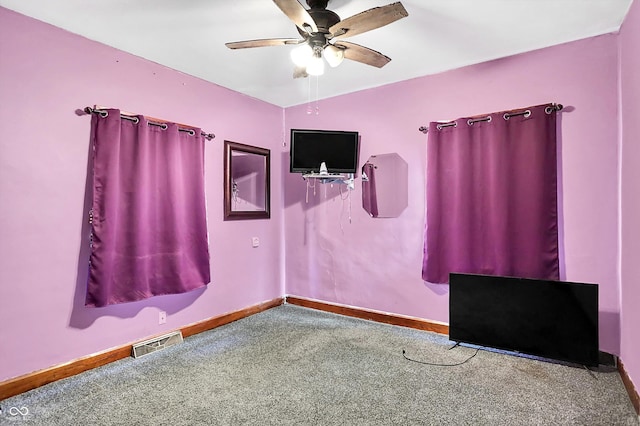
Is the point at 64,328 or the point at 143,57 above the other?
the point at 143,57

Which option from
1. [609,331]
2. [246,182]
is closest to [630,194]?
[609,331]

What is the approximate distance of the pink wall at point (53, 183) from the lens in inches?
90.0

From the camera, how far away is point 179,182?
10.3 feet

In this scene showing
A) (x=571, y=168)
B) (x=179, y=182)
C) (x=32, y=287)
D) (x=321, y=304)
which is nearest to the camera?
(x=32, y=287)

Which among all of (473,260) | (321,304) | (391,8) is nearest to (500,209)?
(473,260)

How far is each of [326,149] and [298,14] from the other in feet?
5.78

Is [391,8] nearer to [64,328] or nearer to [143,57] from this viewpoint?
[143,57]

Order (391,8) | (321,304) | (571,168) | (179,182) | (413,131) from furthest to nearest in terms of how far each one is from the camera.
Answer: (321,304)
(413,131)
(179,182)
(571,168)
(391,8)

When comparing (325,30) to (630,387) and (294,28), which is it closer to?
(294,28)

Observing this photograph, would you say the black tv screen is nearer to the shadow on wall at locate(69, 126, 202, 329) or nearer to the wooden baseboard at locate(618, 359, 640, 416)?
the shadow on wall at locate(69, 126, 202, 329)

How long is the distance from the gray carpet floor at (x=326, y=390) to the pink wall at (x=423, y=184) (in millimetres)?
630

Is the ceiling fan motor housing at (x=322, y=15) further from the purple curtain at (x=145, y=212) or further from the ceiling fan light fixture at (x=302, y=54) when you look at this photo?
the purple curtain at (x=145, y=212)

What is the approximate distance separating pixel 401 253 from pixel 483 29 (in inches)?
80.0

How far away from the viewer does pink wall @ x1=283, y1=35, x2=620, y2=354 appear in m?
2.60
